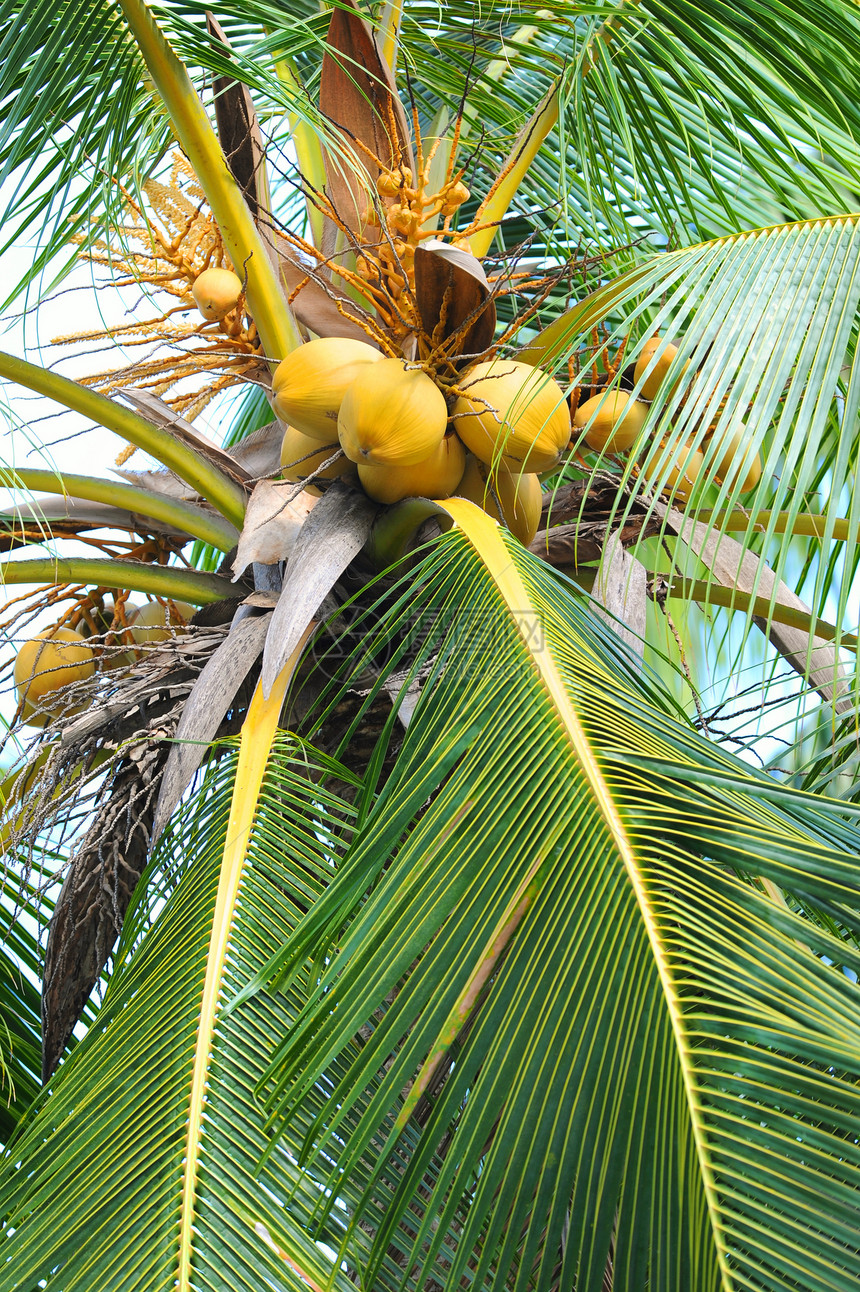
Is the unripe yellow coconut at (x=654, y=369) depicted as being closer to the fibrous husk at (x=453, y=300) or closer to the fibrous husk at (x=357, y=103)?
the fibrous husk at (x=453, y=300)

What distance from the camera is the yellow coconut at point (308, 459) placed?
1.50 meters

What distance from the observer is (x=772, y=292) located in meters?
1.18

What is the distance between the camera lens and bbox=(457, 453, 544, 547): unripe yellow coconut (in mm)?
1470

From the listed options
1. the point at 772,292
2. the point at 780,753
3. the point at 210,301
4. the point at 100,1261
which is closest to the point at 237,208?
the point at 210,301

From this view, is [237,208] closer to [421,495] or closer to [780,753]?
[421,495]

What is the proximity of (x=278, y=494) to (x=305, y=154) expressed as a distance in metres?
0.93

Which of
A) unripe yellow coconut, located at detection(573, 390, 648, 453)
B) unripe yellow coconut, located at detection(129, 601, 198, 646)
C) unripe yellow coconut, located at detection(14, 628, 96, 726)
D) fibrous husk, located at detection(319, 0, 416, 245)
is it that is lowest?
unripe yellow coconut, located at detection(573, 390, 648, 453)

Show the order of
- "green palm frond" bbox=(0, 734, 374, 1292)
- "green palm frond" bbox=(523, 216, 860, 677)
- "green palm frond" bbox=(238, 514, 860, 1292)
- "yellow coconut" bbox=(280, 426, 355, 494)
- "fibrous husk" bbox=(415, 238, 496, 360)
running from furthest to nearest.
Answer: "yellow coconut" bbox=(280, 426, 355, 494)
"fibrous husk" bbox=(415, 238, 496, 360)
"green palm frond" bbox=(523, 216, 860, 677)
"green palm frond" bbox=(0, 734, 374, 1292)
"green palm frond" bbox=(238, 514, 860, 1292)

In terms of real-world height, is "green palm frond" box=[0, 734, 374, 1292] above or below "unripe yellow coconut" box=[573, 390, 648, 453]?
below

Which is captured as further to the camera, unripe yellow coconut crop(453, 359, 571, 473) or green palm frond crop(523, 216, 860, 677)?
unripe yellow coconut crop(453, 359, 571, 473)

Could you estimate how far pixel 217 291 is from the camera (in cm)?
169

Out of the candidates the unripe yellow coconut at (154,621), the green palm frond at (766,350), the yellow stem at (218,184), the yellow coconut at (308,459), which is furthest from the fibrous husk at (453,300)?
the unripe yellow coconut at (154,621)

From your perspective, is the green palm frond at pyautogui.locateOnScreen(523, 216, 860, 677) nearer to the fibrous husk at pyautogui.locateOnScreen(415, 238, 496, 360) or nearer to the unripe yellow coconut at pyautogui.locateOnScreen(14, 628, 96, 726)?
the fibrous husk at pyautogui.locateOnScreen(415, 238, 496, 360)

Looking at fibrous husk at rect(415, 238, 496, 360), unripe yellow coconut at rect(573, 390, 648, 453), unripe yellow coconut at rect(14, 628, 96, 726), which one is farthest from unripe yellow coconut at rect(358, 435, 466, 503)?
unripe yellow coconut at rect(14, 628, 96, 726)
